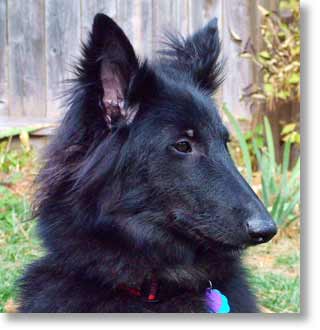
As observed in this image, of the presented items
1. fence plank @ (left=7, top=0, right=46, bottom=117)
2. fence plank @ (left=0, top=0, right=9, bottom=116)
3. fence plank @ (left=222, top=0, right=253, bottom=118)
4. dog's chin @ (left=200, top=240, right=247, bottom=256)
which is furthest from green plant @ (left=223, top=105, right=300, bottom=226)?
dog's chin @ (left=200, top=240, right=247, bottom=256)

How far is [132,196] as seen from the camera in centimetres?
246

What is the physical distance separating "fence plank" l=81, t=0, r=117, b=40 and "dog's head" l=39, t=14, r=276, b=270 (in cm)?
92

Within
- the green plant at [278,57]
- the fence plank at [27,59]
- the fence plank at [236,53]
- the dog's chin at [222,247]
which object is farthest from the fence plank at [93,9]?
the dog's chin at [222,247]

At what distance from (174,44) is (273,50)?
113 cm

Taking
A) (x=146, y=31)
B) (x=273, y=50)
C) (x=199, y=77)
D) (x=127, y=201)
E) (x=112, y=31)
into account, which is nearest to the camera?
(x=112, y=31)

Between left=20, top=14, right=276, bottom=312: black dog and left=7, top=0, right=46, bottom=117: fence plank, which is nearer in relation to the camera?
left=20, top=14, right=276, bottom=312: black dog

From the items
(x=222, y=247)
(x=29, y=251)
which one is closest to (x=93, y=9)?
(x=29, y=251)

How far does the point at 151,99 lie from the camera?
251 centimetres

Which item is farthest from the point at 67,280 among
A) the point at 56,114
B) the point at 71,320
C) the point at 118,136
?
the point at 56,114

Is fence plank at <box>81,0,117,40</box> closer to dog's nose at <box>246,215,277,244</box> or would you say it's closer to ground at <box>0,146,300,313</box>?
ground at <box>0,146,300,313</box>

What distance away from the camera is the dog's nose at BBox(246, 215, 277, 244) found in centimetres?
229

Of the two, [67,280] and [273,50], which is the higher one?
[273,50]

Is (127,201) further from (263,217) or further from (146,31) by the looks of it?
(146,31)

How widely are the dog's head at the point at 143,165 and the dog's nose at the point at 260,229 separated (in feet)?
0.29
